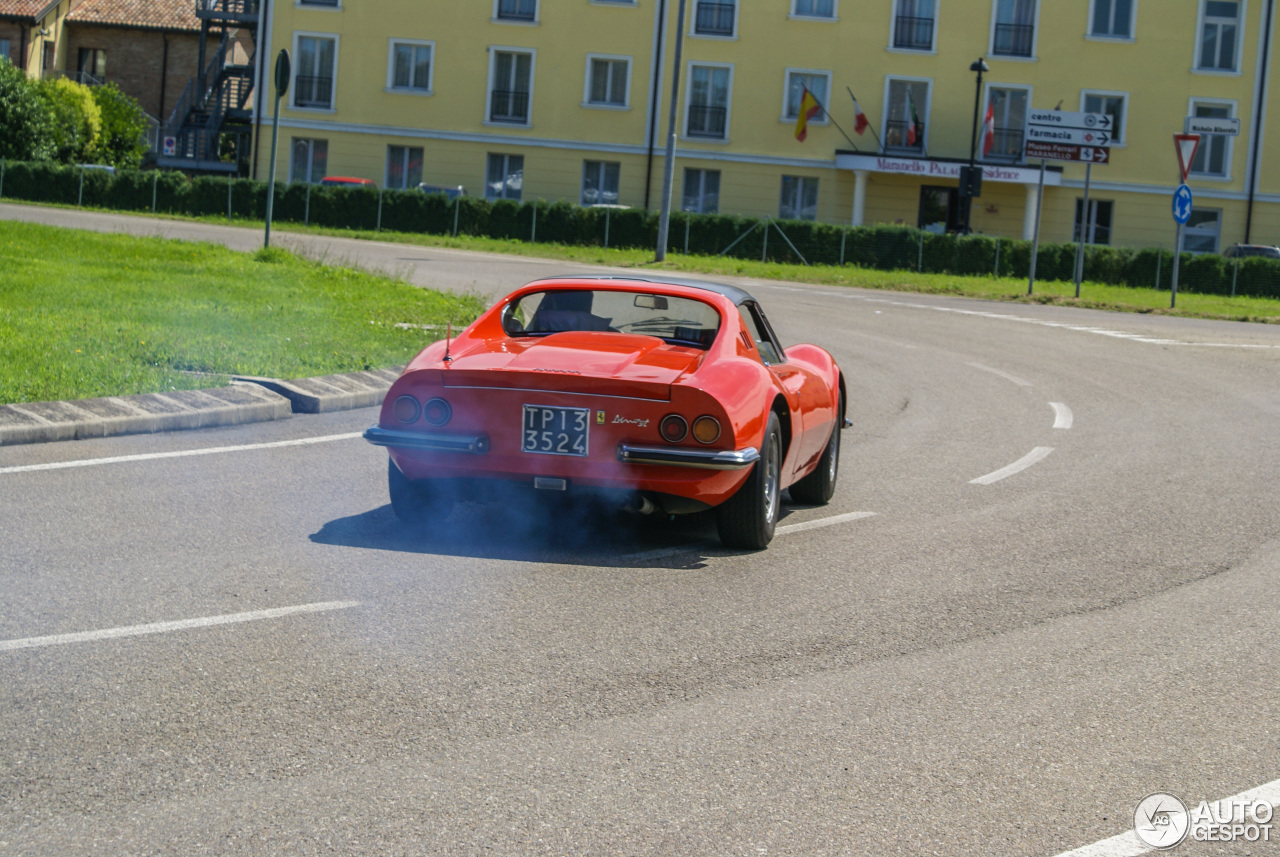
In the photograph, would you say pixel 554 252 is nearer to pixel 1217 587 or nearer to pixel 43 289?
pixel 43 289

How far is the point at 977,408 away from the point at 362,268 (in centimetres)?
1222

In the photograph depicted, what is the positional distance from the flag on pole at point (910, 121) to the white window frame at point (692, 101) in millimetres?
5836

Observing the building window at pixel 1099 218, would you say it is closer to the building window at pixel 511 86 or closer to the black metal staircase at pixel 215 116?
the building window at pixel 511 86

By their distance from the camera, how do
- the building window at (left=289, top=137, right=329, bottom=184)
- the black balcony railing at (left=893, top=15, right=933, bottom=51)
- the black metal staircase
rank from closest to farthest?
the black balcony railing at (left=893, top=15, right=933, bottom=51), the building window at (left=289, top=137, right=329, bottom=184), the black metal staircase

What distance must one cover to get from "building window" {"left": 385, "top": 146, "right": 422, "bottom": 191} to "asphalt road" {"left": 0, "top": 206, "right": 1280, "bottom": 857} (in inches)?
1674

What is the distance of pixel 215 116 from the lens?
186 feet

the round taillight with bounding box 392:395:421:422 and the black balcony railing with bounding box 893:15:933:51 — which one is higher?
the black balcony railing with bounding box 893:15:933:51

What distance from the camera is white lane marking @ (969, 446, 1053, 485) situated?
9.70 m

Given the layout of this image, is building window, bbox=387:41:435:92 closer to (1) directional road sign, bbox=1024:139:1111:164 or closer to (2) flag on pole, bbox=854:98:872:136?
(2) flag on pole, bbox=854:98:872:136

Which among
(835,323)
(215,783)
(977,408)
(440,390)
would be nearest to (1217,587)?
(440,390)

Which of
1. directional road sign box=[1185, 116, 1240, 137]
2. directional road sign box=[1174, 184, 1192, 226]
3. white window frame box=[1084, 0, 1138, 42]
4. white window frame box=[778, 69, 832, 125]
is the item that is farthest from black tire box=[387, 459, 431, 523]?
white window frame box=[1084, 0, 1138, 42]

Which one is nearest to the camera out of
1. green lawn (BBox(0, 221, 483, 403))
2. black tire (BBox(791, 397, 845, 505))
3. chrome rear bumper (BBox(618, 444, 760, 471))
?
chrome rear bumper (BBox(618, 444, 760, 471))

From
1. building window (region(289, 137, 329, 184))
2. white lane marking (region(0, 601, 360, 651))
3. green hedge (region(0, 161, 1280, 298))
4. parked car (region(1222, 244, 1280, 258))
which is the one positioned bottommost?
white lane marking (region(0, 601, 360, 651))

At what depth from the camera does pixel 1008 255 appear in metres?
39.5
